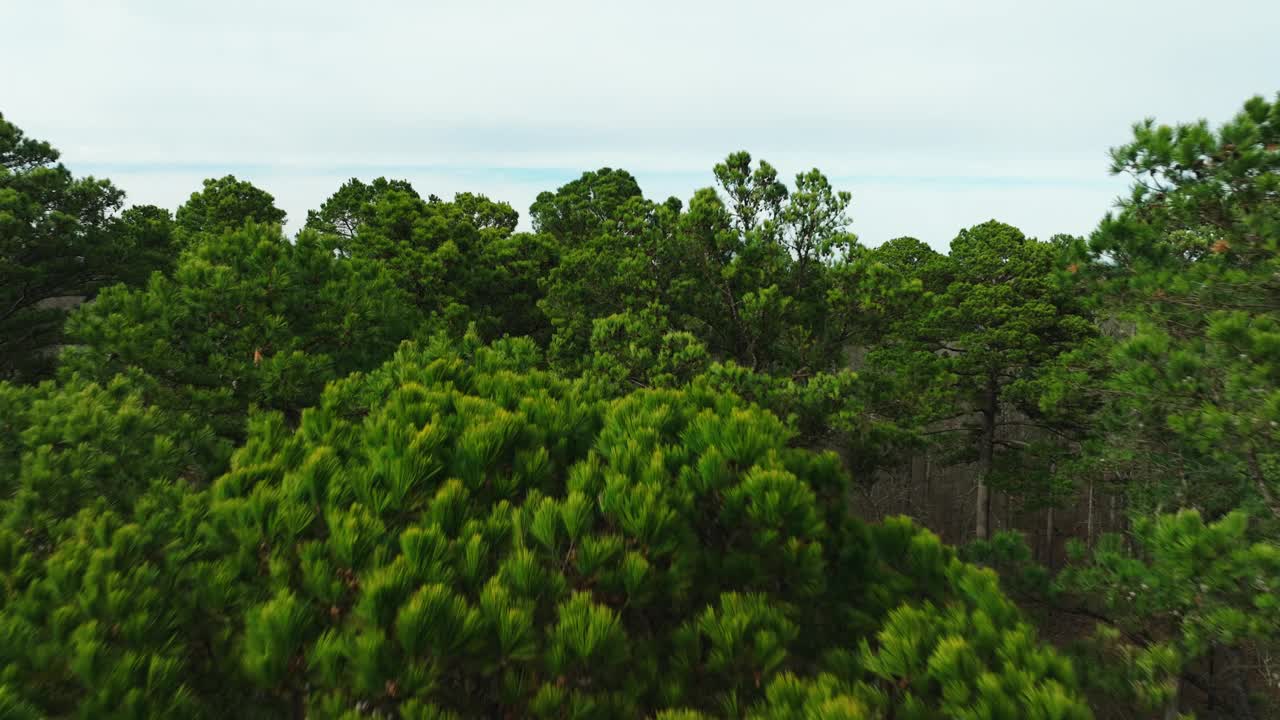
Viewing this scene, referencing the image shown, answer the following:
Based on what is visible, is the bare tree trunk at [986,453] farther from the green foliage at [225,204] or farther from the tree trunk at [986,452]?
the green foliage at [225,204]

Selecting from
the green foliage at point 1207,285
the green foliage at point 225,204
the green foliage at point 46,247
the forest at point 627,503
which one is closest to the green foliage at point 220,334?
the forest at point 627,503

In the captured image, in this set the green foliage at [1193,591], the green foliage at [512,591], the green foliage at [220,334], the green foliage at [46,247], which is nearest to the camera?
the green foliage at [512,591]

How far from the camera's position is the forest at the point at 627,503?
2205 millimetres

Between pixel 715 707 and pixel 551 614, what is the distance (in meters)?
0.81

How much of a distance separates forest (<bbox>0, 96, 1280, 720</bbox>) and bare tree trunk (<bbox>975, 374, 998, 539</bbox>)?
4.01 m

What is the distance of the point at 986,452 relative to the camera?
18.5 m

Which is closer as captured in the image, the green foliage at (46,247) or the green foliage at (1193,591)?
the green foliage at (1193,591)

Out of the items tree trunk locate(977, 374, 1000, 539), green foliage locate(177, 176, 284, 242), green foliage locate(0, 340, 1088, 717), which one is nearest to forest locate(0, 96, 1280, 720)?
green foliage locate(0, 340, 1088, 717)

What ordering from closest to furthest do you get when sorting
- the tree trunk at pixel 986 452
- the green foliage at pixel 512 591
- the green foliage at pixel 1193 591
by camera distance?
the green foliage at pixel 512 591
the green foliage at pixel 1193 591
the tree trunk at pixel 986 452

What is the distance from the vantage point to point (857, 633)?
3023mm

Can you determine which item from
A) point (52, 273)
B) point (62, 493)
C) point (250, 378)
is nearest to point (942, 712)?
point (62, 493)

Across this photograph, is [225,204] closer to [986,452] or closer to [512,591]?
[512,591]

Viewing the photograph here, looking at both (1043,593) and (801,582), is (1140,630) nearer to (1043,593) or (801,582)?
(1043,593)

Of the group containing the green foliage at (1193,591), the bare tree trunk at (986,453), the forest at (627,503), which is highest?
the forest at (627,503)
